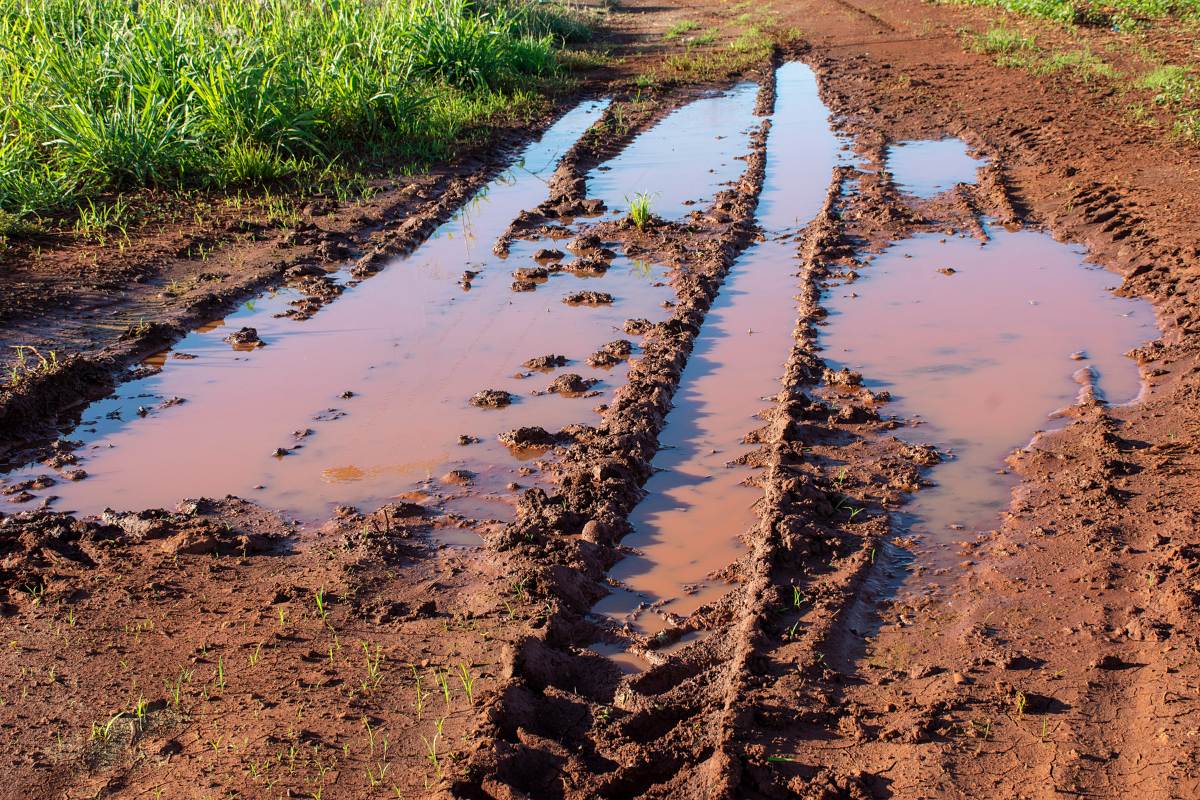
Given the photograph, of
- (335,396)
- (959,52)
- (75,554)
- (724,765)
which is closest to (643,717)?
(724,765)

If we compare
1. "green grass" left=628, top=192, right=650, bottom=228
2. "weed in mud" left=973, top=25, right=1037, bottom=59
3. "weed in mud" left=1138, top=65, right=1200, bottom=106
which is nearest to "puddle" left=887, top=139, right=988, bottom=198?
"weed in mud" left=1138, top=65, right=1200, bottom=106

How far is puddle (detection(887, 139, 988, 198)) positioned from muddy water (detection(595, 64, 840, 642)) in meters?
0.88

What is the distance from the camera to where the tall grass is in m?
8.03

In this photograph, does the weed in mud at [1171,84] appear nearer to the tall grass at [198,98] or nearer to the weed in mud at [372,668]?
the tall grass at [198,98]

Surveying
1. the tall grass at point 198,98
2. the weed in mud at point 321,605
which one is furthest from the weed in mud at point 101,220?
the weed in mud at point 321,605

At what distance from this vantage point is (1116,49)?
491 inches

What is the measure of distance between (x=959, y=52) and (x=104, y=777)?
13.3 metres

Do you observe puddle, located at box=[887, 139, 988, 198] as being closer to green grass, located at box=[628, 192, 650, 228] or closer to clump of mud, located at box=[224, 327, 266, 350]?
green grass, located at box=[628, 192, 650, 228]

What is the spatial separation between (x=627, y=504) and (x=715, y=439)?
0.73m

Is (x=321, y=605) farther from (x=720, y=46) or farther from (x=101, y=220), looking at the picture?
(x=720, y=46)

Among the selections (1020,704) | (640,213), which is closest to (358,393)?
(640,213)

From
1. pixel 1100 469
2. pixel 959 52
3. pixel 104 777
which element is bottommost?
pixel 104 777

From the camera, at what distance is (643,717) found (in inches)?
122

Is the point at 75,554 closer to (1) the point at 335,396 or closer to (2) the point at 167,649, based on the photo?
(2) the point at 167,649
